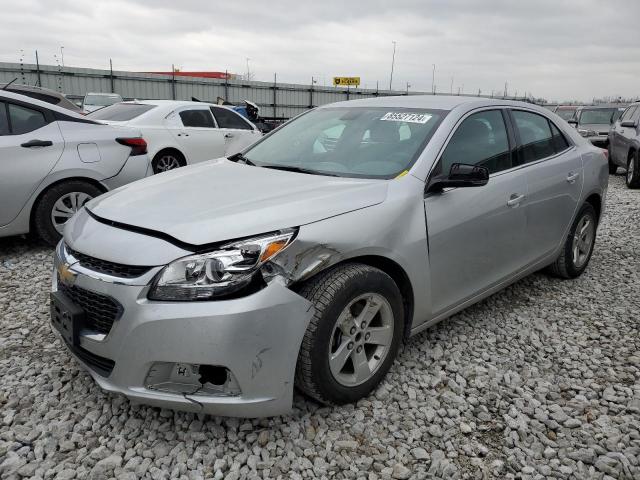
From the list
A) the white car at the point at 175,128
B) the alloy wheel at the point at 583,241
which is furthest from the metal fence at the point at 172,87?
the alloy wheel at the point at 583,241

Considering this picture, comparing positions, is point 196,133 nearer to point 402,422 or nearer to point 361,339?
point 361,339

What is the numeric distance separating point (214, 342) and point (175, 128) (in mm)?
6767

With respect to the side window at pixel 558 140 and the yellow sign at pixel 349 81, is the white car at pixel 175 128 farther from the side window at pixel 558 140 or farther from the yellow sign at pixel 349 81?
the yellow sign at pixel 349 81

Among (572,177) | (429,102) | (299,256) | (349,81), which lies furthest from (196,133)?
(349,81)

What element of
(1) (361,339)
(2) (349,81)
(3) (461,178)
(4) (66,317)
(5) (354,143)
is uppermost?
(2) (349,81)

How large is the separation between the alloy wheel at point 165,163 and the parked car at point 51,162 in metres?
2.93

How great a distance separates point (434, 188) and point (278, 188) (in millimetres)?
849

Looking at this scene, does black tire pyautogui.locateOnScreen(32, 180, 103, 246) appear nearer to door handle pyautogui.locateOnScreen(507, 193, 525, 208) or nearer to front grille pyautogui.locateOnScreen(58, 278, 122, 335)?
front grille pyautogui.locateOnScreen(58, 278, 122, 335)

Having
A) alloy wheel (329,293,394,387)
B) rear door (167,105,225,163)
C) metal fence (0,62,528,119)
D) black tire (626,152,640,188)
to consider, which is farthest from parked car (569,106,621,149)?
alloy wheel (329,293,394,387)

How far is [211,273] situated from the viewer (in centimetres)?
211

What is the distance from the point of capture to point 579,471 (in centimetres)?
225

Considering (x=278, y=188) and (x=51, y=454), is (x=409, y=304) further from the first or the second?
(x=51, y=454)

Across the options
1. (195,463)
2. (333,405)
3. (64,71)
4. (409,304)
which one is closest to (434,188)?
(409,304)

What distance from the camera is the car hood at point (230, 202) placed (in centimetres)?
224
